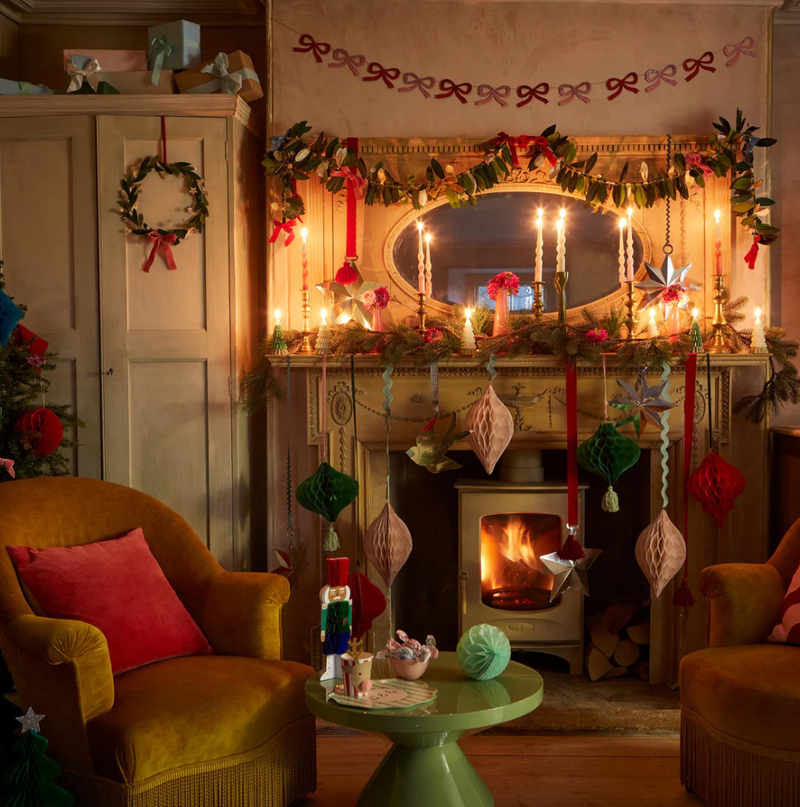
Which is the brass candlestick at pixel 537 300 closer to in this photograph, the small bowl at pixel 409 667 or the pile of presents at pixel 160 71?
the pile of presents at pixel 160 71

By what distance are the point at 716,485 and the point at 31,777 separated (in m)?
2.22

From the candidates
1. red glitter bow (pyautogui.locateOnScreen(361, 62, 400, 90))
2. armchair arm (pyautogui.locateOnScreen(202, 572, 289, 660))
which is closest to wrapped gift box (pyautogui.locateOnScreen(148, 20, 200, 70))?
red glitter bow (pyautogui.locateOnScreen(361, 62, 400, 90))

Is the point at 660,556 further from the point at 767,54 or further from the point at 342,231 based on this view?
the point at 767,54

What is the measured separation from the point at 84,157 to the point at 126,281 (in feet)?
1.54

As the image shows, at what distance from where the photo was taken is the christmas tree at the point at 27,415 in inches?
109

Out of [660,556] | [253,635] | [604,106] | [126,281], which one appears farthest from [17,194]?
[660,556]

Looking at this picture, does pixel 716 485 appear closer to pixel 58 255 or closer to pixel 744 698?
pixel 744 698

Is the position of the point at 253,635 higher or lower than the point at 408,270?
lower

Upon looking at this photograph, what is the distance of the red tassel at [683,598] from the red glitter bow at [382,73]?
6.94ft

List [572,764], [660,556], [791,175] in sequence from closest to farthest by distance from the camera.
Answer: [572,764] → [660,556] → [791,175]

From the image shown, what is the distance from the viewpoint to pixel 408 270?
317 cm

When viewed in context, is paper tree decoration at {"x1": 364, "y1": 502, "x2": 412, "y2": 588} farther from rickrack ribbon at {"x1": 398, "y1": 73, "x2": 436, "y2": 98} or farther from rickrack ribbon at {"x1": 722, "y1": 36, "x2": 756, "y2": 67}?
rickrack ribbon at {"x1": 722, "y1": 36, "x2": 756, "y2": 67}

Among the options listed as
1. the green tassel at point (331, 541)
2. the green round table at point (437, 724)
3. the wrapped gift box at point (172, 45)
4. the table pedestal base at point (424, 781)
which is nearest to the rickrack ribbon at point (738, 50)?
the wrapped gift box at point (172, 45)

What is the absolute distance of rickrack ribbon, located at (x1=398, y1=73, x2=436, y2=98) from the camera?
310 centimetres
